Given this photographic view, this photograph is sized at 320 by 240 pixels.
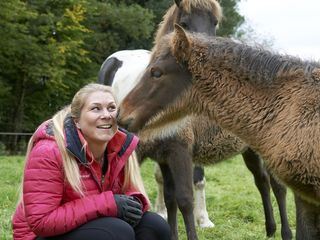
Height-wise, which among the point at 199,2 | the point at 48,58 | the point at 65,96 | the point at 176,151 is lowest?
the point at 65,96

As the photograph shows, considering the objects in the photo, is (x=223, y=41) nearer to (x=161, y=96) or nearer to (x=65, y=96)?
(x=161, y=96)

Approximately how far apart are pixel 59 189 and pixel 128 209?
0.48 m

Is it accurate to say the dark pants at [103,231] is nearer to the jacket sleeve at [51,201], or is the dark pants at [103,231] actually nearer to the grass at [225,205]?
the jacket sleeve at [51,201]

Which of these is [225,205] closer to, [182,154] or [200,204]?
[200,204]

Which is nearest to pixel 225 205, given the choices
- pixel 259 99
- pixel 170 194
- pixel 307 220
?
pixel 170 194

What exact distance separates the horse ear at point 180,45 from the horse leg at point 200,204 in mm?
3373

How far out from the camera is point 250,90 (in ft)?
13.6

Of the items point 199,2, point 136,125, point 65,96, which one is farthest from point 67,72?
point 136,125

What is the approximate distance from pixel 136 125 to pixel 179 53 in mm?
706

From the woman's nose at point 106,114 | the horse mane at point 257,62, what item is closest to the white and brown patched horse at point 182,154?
the horse mane at point 257,62

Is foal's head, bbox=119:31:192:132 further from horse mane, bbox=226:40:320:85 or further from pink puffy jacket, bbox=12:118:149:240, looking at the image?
pink puffy jacket, bbox=12:118:149:240

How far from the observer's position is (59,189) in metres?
3.45

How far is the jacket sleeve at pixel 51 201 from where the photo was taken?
3363 mm

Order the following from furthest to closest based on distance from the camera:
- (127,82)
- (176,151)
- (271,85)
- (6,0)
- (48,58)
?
(48,58)
(6,0)
(127,82)
(176,151)
(271,85)
